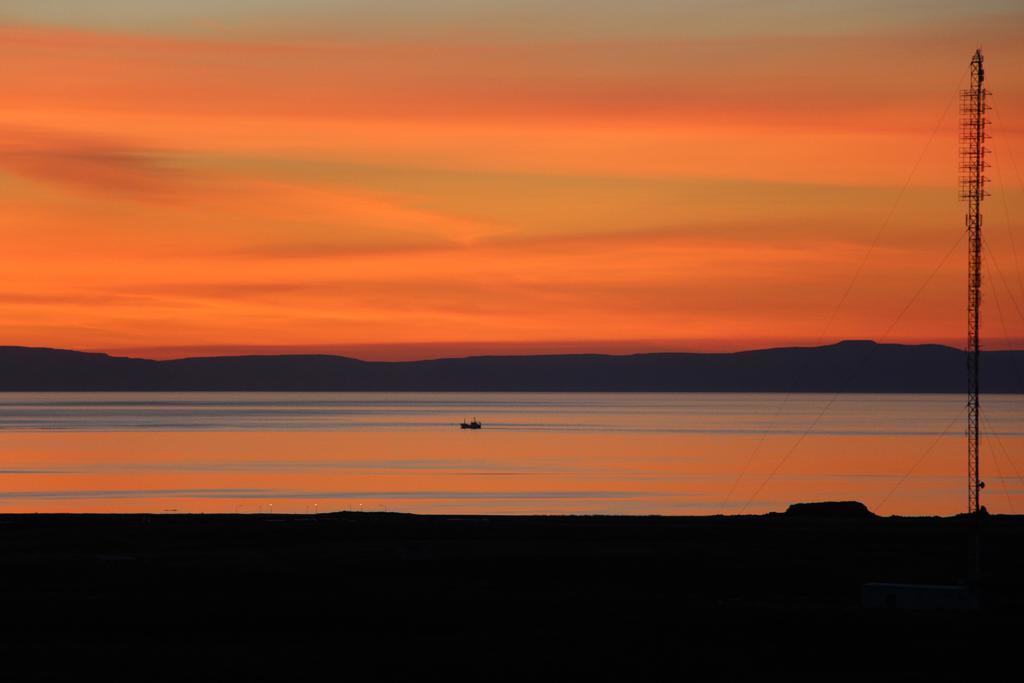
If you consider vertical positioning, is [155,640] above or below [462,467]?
below

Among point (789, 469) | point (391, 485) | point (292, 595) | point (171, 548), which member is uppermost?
point (789, 469)

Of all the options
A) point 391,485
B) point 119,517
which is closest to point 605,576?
point 119,517

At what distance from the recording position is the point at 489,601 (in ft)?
173

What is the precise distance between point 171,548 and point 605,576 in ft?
70.6

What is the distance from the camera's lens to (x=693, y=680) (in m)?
38.9

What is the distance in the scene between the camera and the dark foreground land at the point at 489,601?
40844 millimetres

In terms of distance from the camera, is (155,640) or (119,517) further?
(119,517)

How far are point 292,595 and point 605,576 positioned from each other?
1289cm

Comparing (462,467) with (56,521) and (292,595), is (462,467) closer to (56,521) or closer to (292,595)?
(56,521)

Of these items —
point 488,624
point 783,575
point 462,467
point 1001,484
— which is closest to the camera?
point 488,624

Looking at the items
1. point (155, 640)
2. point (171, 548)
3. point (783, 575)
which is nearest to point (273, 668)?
point (155, 640)

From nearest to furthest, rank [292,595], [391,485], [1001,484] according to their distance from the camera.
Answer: [292,595]
[391,485]
[1001,484]

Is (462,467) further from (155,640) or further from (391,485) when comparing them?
(155,640)

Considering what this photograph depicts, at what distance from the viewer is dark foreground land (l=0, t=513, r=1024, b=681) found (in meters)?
40.8
